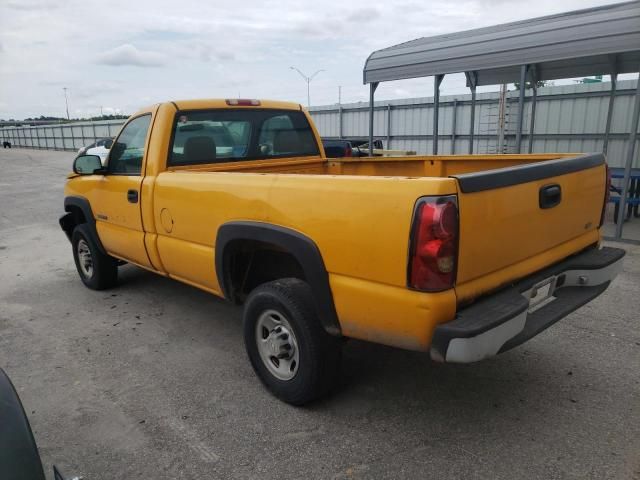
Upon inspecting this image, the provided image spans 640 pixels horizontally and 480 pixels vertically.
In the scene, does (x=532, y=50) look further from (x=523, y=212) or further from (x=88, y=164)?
(x=88, y=164)

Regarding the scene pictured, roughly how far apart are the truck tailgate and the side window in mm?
2949

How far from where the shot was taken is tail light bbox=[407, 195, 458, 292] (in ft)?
7.30

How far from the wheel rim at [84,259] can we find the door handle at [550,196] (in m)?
4.74

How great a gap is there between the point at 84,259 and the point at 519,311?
4.92m

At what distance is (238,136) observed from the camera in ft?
14.8

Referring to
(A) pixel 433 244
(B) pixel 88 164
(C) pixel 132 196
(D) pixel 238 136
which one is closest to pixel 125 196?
(C) pixel 132 196

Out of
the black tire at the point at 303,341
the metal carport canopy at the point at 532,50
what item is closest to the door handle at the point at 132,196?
the black tire at the point at 303,341

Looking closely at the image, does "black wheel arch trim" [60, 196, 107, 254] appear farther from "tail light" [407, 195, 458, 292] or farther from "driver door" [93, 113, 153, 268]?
"tail light" [407, 195, 458, 292]

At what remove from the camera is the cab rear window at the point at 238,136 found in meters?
4.17

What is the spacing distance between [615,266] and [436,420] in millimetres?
1499

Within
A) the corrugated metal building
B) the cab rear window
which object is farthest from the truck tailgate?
the corrugated metal building

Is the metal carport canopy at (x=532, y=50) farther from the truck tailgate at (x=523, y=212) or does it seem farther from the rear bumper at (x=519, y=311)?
the rear bumper at (x=519, y=311)

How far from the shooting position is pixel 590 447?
2.66m

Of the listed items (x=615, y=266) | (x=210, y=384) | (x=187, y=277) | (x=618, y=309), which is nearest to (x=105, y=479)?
(x=210, y=384)
